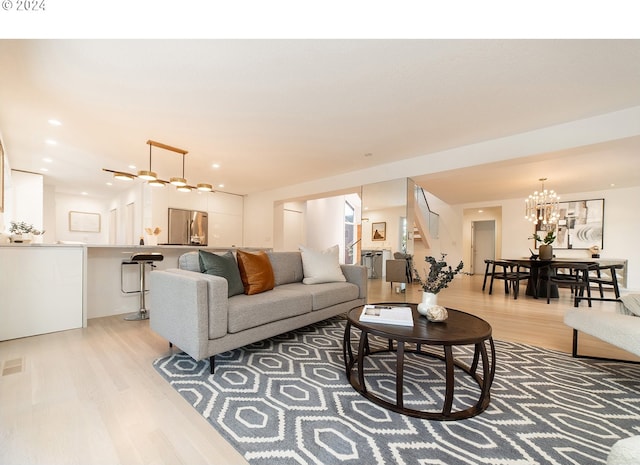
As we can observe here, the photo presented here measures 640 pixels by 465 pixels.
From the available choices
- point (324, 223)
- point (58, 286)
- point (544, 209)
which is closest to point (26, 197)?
point (58, 286)

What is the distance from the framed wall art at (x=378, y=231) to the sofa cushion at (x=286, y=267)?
86.3 inches

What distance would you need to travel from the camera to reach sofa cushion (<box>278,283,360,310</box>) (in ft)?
8.59

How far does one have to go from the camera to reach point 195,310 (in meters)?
1.76

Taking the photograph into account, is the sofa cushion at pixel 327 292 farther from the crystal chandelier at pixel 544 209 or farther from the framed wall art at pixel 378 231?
the crystal chandelier at pixel 544 209

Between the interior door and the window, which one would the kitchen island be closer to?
the window

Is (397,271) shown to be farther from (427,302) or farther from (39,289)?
(39,289)

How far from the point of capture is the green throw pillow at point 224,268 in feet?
7.33

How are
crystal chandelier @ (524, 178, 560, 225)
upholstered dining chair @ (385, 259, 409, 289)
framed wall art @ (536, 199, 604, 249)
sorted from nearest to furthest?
1. upholstered dining chair @ (385, 259, 409, 289)
2. crystal chandelier @ (524, 178, 560, 225)
3. framed wall art @ (536, 199, 604, 249)

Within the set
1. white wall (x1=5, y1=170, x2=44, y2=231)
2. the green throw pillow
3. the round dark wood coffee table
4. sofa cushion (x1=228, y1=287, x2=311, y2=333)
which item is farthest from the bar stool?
white wall (x1=5, y1=170, x2=44, y2=231)

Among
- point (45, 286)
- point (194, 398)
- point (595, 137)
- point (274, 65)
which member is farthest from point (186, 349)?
point (595, 137)

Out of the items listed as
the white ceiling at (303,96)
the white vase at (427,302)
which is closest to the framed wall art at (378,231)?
the white ceiling at (303,96)

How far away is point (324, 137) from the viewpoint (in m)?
3.49

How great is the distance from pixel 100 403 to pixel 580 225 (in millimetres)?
9100

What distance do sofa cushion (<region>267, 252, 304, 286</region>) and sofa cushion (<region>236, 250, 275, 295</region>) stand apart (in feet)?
1.04
